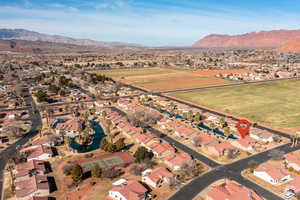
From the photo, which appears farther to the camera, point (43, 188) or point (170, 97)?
point (170, 97)

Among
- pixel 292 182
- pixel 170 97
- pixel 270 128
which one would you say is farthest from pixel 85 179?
pixel 170 97

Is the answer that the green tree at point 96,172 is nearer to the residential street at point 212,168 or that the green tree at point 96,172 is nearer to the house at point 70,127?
the residential street at point 212,168

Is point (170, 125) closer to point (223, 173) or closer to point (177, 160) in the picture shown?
point (177, 160)

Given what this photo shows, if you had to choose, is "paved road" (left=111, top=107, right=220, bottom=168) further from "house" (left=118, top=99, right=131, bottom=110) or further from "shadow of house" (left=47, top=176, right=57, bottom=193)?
"shadow of house" (left=47, top=176, right=57, bottom=193)

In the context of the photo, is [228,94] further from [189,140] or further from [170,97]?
[189,140]

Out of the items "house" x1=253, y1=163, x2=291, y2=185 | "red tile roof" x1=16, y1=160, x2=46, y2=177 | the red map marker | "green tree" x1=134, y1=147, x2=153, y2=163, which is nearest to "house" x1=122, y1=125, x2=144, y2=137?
"green tree" x1=134, y1=147, x2=153, y2=163
